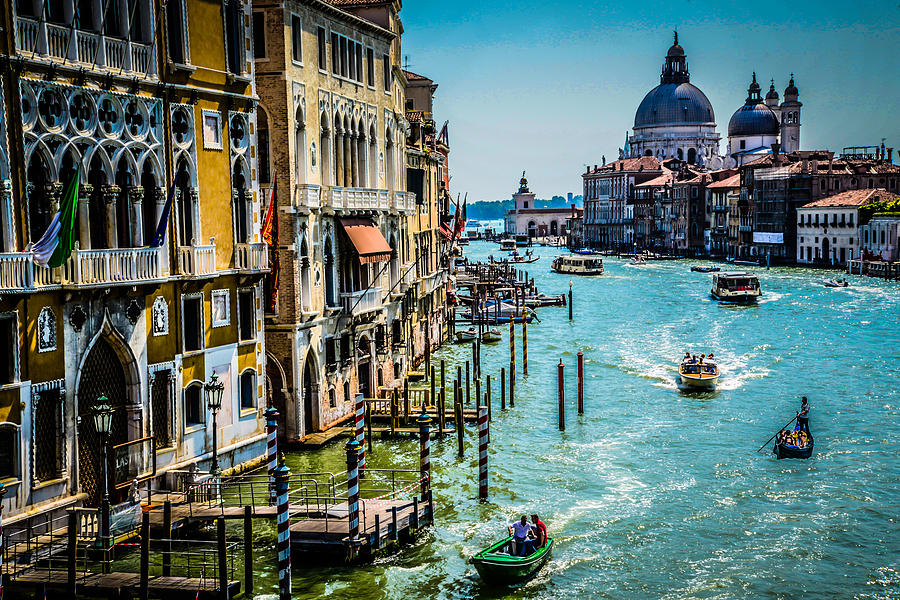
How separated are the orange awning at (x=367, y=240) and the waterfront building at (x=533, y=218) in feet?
518

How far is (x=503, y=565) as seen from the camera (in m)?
16.2

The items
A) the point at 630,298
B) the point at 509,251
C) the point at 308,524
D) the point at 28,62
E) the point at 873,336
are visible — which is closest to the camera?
the point at 28,62

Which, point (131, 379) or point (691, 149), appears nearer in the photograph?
point (131, 379)

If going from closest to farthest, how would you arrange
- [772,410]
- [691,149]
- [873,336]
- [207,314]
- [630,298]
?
[207,314], [772,410], [873,336], [630,298], [691,149]

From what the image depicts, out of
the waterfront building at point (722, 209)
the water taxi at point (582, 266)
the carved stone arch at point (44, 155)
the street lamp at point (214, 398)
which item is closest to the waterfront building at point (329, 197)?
the street lamp at point (214, 398)

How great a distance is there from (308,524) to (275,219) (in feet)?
25.2

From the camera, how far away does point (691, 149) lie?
162 meters

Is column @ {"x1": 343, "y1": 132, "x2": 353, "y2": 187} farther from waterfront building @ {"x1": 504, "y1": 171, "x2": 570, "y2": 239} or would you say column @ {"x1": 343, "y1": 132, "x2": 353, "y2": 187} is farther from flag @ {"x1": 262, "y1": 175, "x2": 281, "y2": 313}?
waterfront building @ {"x1": 504, "y1": 171, "x2": 570, "y2": 239}

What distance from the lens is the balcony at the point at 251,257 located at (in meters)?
20.3

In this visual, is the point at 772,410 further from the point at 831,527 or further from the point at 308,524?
the point at 308,524

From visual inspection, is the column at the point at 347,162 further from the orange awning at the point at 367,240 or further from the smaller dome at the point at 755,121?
the smaller dome at the point at 755,121

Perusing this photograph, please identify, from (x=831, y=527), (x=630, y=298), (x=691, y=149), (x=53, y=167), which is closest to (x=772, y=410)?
(x=831, y=527)

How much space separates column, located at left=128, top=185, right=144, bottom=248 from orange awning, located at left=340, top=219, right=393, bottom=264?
8064mm

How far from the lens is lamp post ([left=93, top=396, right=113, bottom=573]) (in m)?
14.7
